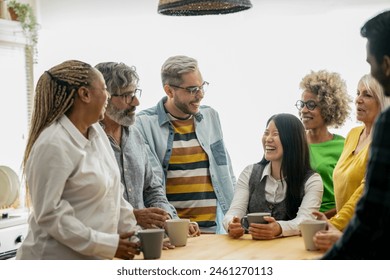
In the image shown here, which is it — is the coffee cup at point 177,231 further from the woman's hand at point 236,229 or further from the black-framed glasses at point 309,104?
the black-framed glasses at point 309,104

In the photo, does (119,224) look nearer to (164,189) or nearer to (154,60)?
(164,189)

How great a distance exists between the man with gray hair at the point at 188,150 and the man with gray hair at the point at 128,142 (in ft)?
0.60

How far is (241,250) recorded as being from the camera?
1896 millimetres

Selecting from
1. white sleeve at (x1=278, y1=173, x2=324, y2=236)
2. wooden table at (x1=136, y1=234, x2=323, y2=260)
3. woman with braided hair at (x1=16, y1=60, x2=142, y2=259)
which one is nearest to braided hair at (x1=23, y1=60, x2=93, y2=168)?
woman with braided hair at (x1=16, y1=60, x2=142, y2=259)

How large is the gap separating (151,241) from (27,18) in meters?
2.05

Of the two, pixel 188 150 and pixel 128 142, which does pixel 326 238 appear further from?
pixel 188 150

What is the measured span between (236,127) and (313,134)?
0.66 meters

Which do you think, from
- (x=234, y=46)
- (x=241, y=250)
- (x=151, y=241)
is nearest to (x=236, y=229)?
(x=241, y=250)

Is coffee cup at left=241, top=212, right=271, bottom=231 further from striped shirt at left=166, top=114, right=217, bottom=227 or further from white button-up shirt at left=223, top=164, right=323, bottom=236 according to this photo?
striped shirt at left=166, top=114, right=217, bottom=227

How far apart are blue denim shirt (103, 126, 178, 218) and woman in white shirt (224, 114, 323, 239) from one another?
24cm

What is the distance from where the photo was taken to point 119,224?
1.85 m

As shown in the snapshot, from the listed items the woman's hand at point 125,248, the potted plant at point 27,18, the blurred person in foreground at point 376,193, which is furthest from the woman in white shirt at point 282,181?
the potted plant at point 27,18
